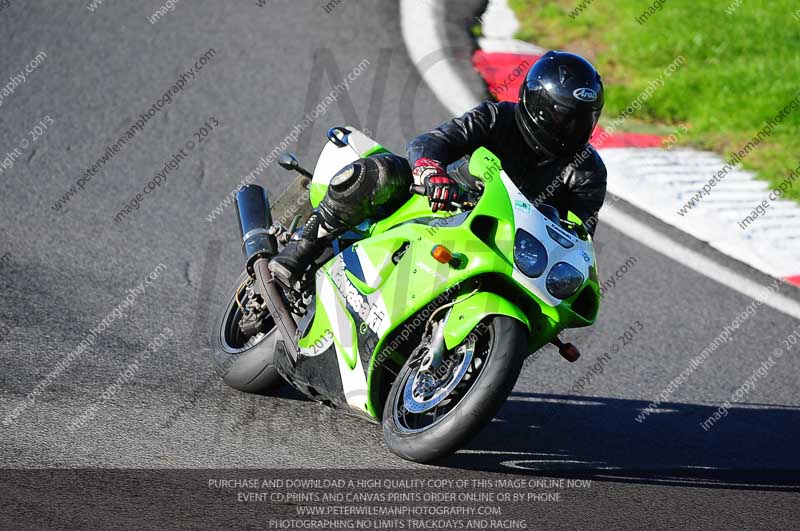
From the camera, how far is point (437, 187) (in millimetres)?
4672

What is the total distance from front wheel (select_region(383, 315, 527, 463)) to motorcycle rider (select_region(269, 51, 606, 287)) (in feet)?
2.08

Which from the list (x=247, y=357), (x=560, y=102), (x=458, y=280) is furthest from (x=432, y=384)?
(x=560, y=102)

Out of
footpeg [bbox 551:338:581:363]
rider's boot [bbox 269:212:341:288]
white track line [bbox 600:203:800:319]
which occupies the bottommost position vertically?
white track line [bbox 600:203:800:319]

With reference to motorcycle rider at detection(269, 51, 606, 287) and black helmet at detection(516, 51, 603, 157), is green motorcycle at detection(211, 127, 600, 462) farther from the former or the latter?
black helmet at detection(516, 51, 603, 157)

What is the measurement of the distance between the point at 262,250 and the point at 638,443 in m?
2.14

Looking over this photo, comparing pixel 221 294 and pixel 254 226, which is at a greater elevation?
pixel 254 226

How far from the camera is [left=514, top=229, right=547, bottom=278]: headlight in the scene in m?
4.49

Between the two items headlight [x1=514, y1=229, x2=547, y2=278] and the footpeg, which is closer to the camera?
headlight [x1=514, y1=229, x2=547, y2=278]

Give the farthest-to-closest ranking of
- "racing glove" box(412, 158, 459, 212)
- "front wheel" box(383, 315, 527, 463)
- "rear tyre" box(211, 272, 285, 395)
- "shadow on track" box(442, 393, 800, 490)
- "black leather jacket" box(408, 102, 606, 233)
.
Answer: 1. "rear tyre" box(211, 272, 285, 395)
2. "black leather jacket" box(408, 102, 606, 233)
3. "shadow on track" box(442, 393, 800, 490)
4. "racing glove" box(412, 158, 459, 212)
5. "front wheel" box(383, 315, 527, 463)

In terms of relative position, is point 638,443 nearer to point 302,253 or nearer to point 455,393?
point 455,393

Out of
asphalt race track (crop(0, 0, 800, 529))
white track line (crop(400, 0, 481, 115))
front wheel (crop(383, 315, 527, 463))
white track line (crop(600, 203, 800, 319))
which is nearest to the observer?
front wheel (crop(383, 315, 527, 463))

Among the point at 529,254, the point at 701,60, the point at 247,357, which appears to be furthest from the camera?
the point at 701,60

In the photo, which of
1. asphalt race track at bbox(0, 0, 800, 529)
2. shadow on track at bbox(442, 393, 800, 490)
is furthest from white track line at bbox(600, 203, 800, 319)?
shadow on track at bbox(442, 393, 800, 490)

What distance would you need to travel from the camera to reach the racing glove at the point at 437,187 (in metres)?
4.66
